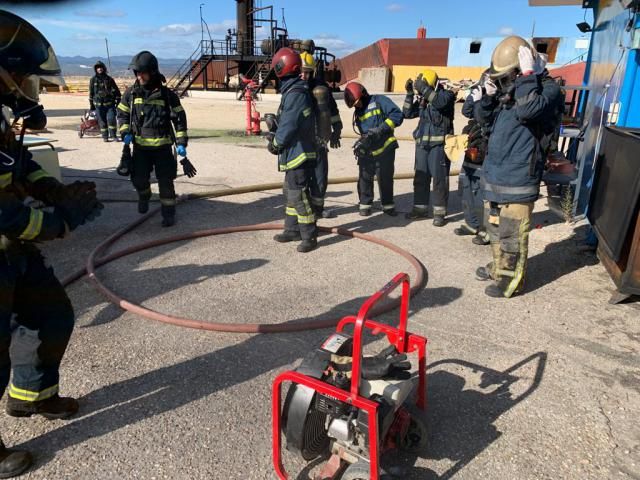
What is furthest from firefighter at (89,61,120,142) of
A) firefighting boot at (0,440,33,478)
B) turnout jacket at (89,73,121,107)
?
firefighting boot at (0,440,33,478)

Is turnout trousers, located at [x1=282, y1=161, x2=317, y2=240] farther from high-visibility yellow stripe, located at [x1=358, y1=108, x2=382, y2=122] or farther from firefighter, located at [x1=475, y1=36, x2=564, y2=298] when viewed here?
firefighter, located at [x1=475, y1=36, x2=564, y2=298]

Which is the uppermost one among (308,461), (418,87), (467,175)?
(418,87)

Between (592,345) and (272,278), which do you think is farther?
(272,278)

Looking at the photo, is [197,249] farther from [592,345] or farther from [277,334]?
[592,345]

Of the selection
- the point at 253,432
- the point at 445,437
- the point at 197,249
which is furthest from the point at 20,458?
the point at 197,249

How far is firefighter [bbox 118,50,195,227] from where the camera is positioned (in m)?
A: 5.71

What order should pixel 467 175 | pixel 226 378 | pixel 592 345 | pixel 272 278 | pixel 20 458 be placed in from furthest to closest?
1. pixel 467 175
2. pixel 272 278
3. pixel 592 345
4. pixel 226 378
5. pixel 20 458

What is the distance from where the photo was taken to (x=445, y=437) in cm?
260

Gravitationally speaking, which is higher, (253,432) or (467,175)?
(467,175)

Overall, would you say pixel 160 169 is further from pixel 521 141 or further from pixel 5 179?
pixel 521 141

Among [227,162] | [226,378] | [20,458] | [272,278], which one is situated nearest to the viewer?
[20,458]

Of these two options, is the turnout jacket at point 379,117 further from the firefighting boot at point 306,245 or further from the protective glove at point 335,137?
the firefighting boot at point 306,245

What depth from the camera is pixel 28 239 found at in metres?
2.17

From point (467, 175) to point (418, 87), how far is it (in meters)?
1.27
